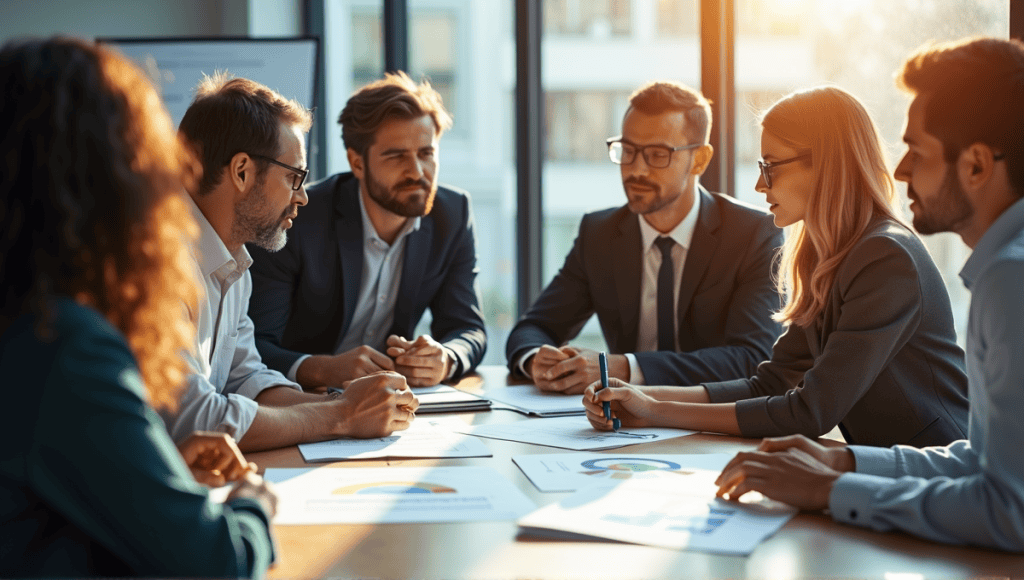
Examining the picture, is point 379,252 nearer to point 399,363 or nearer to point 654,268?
point 399,363

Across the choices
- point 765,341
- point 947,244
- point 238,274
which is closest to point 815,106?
point 765,341

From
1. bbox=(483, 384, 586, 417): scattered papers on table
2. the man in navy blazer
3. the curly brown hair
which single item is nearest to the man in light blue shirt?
bbox=(483, 384, 586, 417): scattered papers on table

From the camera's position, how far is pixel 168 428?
168 cm

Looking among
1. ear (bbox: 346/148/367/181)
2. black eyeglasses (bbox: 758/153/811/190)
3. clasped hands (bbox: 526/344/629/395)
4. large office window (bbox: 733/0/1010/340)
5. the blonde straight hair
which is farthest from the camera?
ear (bbox: 346/148/367/181)

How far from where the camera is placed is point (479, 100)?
4.61 metres

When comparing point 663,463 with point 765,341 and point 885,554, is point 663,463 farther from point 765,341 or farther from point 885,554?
point 765,341

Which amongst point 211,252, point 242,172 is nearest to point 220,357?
point 211,252

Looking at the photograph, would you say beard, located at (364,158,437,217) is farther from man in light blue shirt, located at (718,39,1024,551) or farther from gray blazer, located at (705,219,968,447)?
man in light blue shirt, located at (718,39,1024,551)

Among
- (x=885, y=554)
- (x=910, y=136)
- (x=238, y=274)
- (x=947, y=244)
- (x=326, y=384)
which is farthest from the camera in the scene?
(x=947, y=244)

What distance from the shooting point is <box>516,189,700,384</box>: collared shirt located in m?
2.88

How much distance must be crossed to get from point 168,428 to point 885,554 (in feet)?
4.12

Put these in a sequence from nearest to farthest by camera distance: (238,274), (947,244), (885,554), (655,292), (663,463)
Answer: (885,554) < (663,463) < (238,274) < (947,244) < (655,292)

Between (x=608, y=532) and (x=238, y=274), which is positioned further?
(x=238, y=274)

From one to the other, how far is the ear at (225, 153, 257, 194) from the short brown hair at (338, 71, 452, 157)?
104cm
